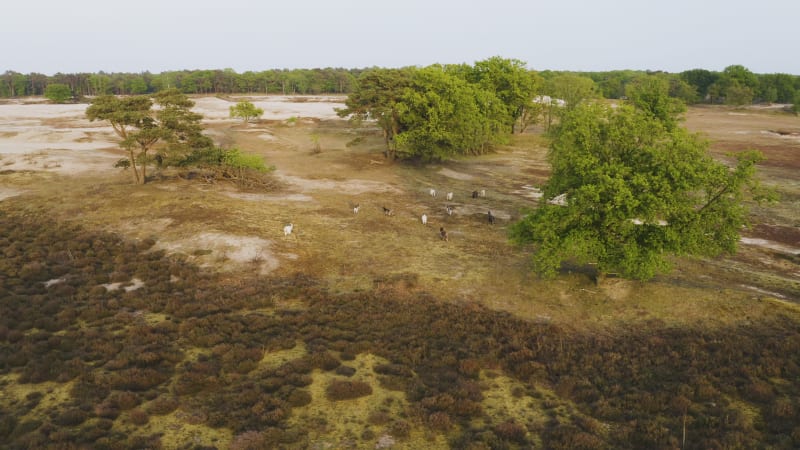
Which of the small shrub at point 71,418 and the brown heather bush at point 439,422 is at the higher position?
the small shrub at point 71,418

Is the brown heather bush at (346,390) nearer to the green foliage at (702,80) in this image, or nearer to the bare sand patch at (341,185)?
the bare sand patch at (341,185)

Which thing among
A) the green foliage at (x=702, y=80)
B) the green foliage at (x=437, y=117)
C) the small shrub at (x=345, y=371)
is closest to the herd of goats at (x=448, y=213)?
the green foliage at (x=437, y=117)

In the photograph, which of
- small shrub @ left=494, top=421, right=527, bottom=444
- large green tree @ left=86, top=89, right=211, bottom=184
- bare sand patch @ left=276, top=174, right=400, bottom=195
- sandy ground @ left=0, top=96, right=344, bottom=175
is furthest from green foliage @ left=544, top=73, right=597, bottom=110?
small shrub @ left=494, top=421, right=527, bottom=444

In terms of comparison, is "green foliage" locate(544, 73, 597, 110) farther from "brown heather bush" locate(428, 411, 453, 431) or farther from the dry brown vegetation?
"brown heather bush" locate(428, 411, 453, 431)

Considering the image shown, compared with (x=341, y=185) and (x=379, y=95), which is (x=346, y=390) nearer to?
(x=341, y=185)

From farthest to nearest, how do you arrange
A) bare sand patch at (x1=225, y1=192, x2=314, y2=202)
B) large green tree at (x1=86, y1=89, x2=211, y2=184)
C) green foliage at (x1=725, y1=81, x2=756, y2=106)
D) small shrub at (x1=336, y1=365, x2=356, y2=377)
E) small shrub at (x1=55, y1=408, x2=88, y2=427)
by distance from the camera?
green foliage at (x1=725, y1=81, x2=756, y2=106) < bare sand patch at (x1=225, y1=192, x2=314, y2=202) < large green tree at (x1=86, y1=89, x2=211, y2=184) < small shrub at (x1=336, y1=365, x2=356, y2=377) < small shrub at (x1=55, y1=408, x2=88, y2=427)

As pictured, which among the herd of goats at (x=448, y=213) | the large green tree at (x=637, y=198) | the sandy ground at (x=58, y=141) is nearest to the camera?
the large green tree at (x=637, y=198)
